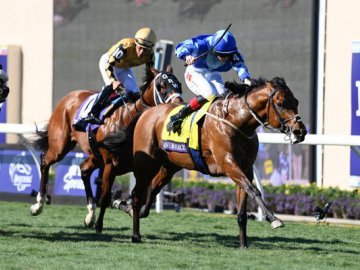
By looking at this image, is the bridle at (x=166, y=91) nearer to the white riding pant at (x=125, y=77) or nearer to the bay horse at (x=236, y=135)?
the bay horse at (x=236, y=135)

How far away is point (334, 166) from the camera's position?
1387 centimetres

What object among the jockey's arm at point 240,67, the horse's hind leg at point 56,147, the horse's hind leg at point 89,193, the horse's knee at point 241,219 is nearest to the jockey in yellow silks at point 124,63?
the horse's hind leg at point 89,193

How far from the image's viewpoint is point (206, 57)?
27.2ft

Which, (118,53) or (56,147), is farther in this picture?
(56,147)

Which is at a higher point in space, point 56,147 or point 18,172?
point 56,147

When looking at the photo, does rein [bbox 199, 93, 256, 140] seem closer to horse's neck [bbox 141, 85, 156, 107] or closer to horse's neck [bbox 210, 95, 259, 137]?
horse's neck [bbox 210, 95, 259, 137]

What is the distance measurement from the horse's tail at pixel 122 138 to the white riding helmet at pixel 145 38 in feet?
1.99

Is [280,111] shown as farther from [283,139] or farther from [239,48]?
[239,48]

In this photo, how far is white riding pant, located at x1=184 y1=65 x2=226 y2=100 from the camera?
27.1ft

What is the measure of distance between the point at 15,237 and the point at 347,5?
7136 mm

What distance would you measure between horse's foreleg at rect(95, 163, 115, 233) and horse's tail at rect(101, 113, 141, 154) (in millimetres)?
177

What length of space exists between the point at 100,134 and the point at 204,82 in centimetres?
143

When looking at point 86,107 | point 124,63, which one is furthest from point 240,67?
point 86,107

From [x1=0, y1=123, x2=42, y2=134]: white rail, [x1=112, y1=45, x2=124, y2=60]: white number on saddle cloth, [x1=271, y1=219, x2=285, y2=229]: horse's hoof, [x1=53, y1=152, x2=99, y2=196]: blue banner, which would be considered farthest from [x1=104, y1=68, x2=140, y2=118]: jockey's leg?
[x1=53, y1=152, x2=99, y2=196]: blue banner
